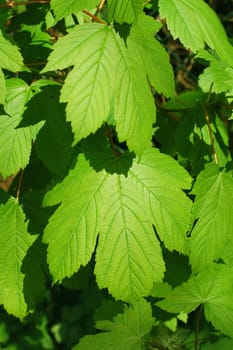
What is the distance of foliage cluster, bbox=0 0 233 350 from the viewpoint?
136 centimetres

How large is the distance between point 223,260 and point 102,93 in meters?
0.82

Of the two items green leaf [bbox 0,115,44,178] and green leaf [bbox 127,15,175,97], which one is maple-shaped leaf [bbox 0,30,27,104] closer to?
green leaf [bbox 0,115,44,178]

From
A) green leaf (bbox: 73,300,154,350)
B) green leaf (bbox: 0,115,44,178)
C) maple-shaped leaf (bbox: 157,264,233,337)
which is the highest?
green leaf (bbox: 0,115,44,178)

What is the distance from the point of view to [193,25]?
1467mm

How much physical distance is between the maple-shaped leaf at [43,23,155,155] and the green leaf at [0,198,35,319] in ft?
1.86

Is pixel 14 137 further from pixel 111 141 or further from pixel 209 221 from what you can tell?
pixel 209 221

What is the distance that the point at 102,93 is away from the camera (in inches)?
52.6

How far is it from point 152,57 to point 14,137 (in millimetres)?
491

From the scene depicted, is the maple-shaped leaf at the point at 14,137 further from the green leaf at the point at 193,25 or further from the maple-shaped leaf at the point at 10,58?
the green leaf at the point at 193,25

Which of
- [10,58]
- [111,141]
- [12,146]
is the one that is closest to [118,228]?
[111,141]

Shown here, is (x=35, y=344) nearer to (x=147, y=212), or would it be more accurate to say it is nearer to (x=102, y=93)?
(x=147, y=212)

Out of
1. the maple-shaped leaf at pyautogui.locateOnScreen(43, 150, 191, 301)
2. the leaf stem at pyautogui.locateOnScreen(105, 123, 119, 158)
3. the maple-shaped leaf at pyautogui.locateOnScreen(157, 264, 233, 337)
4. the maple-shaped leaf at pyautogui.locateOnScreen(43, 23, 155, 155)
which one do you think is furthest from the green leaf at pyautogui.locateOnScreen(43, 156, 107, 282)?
the maple-shaped leaf at pyautogui.locateOnScreen(157, 264, 233, 337)

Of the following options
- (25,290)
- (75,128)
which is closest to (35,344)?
(25,290)

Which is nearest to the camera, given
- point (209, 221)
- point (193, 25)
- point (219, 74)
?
point (193, 25)
